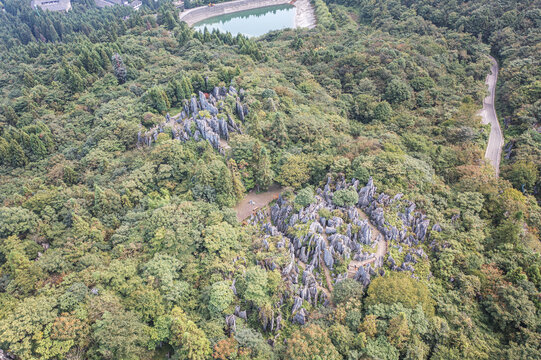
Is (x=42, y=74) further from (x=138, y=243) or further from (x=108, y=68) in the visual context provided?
(x=138, y=243)

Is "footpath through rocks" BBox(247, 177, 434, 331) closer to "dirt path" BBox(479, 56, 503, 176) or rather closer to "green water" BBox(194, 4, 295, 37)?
"dirt path" BBox(479, 56, 503, 176)

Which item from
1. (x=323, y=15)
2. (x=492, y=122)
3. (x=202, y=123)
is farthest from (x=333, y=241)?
(x=323, y=15)

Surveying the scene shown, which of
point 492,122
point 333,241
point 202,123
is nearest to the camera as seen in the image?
point 333,241

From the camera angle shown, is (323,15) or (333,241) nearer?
(333,241)

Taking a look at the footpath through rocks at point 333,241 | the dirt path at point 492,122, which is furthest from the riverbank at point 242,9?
the footpath through rocks at point 333,241

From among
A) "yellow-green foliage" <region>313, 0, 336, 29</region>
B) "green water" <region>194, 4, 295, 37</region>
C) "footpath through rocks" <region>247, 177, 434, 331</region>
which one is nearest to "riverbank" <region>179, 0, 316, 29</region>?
"green water" <region>194, 4, 295, 37</region>

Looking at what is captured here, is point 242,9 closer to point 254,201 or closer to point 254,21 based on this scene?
point 254,21
